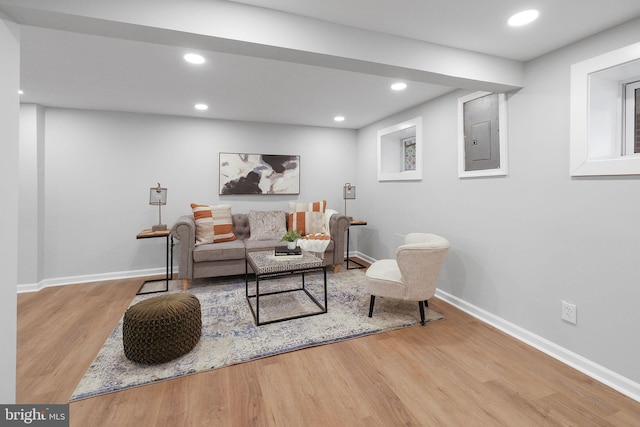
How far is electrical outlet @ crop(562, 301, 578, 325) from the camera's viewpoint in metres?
2.08

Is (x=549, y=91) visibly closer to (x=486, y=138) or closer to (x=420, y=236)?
(x=486, y=138)

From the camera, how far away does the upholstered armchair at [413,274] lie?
2490 millimetres

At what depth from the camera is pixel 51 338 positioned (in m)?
2.41

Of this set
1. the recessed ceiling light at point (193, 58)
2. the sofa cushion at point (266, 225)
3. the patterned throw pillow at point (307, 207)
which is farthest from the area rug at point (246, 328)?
the recessed ceiling light at point (193, 58)

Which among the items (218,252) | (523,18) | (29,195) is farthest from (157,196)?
(523,18)

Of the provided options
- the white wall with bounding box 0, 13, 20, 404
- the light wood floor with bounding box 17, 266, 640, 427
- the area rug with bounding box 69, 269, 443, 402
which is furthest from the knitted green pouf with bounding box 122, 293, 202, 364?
the white wall with bounding box 0, 13, 20, 404

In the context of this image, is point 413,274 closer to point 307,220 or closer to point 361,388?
point 361,388

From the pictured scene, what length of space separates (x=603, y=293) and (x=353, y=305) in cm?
194

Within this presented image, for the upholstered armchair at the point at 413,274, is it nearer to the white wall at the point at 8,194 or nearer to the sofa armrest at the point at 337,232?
the sofa armrest at the point at 337,232

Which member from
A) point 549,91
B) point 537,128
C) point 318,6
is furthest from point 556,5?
point 318,6

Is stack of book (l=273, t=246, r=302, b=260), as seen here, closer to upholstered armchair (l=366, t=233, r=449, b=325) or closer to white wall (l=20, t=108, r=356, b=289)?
upholstered armchair (l=366, t=233, r=449, b=325)

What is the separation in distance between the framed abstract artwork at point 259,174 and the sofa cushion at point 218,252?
1.07 metres

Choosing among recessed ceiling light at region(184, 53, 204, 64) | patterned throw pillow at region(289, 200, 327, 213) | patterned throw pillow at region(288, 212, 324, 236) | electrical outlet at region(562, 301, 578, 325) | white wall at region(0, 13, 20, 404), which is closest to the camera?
white wall at region(0, 13, 20, 404)

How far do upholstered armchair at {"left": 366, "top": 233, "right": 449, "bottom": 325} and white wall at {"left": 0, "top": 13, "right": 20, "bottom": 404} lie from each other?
2398mm
